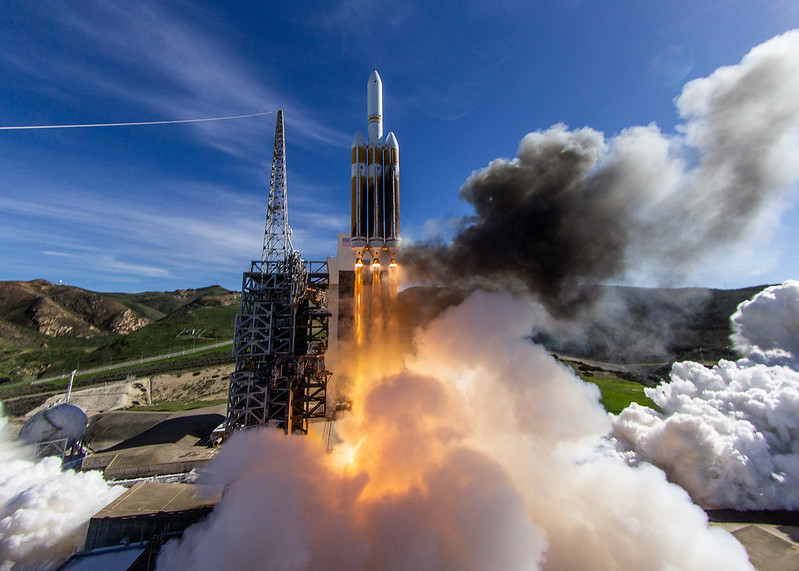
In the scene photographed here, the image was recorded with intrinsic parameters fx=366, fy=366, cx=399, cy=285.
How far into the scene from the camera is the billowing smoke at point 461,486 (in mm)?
17344

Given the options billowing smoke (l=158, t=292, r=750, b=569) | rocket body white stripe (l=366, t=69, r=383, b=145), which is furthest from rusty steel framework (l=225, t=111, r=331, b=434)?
rocket body white stripe (l=366, t=69, r=383, b=145)

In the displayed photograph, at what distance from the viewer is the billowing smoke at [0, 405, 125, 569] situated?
22.7m

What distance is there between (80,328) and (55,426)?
13844 centimetres

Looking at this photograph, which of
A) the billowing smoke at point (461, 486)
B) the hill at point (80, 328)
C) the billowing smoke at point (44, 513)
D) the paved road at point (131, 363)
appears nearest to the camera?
the billowing smoke at point (461, 486)

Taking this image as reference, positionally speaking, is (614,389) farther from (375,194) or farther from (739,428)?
(375,194)

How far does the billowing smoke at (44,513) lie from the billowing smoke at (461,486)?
9.40m

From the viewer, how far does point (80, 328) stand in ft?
460

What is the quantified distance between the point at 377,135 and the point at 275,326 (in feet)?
60.5

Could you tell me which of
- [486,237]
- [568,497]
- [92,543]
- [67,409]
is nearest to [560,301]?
[486,237]

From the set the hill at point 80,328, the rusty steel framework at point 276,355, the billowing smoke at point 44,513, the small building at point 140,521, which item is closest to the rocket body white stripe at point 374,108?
the rusty steel framework at point 276,355

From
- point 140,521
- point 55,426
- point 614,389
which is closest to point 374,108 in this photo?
point 140,521

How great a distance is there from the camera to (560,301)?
24.5 m

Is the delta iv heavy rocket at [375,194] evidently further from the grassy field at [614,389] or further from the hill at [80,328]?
the hill at [80,328]

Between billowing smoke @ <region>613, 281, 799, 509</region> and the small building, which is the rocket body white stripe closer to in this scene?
the small building
